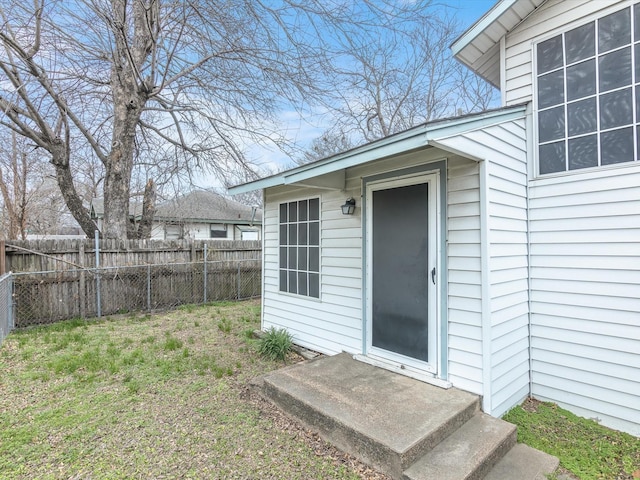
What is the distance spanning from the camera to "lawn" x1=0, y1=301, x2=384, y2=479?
231 centimetres

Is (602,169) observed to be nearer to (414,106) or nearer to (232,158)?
(232,158)

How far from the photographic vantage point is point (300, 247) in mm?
4762

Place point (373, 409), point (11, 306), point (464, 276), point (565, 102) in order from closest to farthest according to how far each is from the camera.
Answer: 1. point (373, 409)
2. point (464, 276)
3. point (565, 102)
4. point (11, 306)

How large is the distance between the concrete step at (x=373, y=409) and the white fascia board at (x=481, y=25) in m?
3.60

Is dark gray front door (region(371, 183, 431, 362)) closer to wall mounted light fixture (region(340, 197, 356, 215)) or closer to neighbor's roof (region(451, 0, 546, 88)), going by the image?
wall mounted light fixture (region(340, 197, 356, 215))

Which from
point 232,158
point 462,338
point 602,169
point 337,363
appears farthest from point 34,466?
point 232,158

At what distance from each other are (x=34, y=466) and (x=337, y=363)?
8.45 feet

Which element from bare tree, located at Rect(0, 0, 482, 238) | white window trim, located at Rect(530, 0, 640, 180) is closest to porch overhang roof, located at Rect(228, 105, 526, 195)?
white window trim, located at Rect(530, 0, 640, 180)

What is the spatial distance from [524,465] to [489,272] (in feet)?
4.51

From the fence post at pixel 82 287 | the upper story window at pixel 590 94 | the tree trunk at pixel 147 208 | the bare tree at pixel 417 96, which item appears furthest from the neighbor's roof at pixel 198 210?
the upper story window at pixel 590 94

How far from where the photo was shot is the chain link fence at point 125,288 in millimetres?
5840

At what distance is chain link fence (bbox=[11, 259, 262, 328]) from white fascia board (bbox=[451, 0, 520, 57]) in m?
6.75

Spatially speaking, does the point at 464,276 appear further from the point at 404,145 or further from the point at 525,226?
the point at 404,145

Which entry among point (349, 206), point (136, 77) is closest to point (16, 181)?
point (136, 77)
